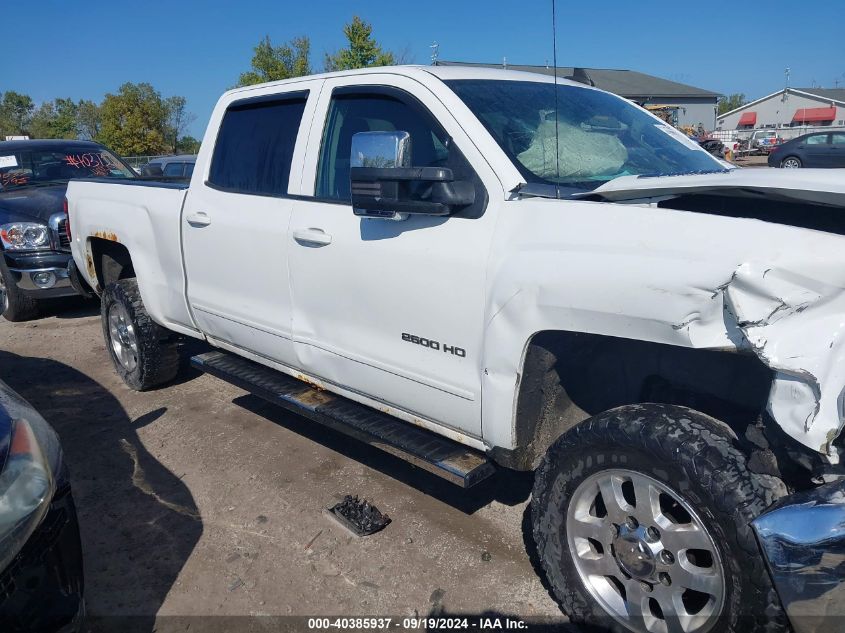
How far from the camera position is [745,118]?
7488 centimetres

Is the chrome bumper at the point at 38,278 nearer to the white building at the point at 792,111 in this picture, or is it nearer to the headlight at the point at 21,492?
the headlight at the point at 21,492

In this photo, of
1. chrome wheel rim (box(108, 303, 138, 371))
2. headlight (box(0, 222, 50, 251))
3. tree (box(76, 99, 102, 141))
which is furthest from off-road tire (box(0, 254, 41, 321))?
tree (box(76, 99, 102, 141))

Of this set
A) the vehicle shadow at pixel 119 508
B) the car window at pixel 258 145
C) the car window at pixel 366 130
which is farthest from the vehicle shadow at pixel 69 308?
the car window at pixel 366 130

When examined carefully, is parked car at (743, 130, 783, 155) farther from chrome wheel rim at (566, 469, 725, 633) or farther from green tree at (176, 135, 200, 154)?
chrome wheel rim at (566, 469, 725, 633)

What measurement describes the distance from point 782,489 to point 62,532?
233 centimetres

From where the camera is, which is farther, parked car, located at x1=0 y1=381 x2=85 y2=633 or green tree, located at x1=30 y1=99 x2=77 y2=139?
green tree, located at x1=30 y1=99 x2=77 y2=139

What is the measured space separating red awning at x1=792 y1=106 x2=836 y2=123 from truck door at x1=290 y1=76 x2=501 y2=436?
73.0 metres

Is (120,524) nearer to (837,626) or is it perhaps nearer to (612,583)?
(612,583)

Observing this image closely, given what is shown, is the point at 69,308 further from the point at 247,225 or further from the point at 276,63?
the point at 276,63

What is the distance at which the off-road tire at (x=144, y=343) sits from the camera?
5008mm

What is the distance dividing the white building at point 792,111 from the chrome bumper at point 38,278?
6644cm

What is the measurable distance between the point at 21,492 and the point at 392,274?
1.57 meters

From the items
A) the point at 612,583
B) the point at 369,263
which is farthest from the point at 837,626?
the point at 369,263

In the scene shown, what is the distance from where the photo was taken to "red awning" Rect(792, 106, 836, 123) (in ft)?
211
